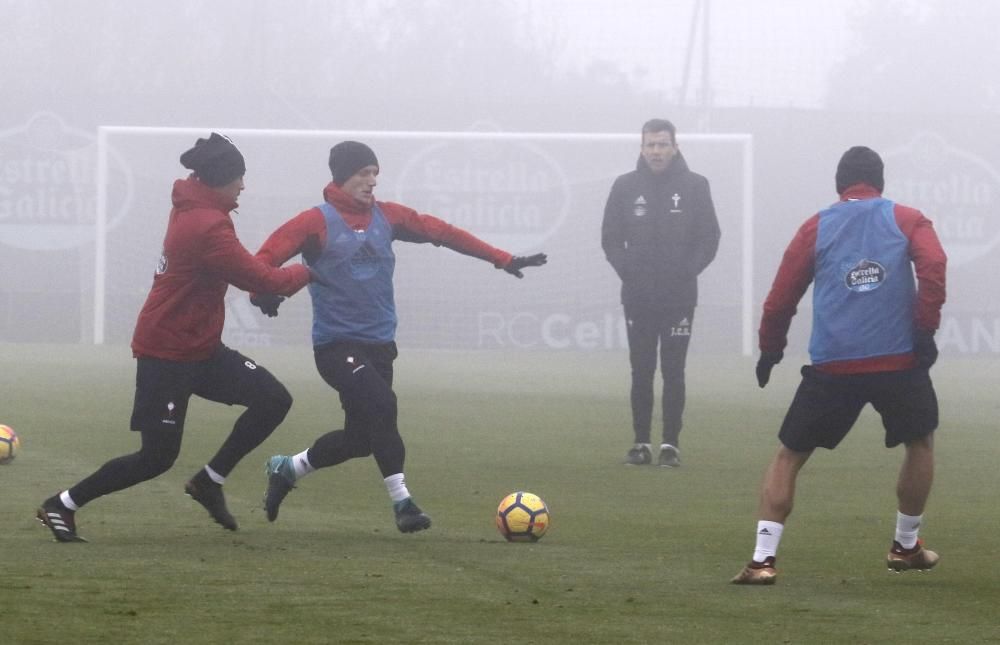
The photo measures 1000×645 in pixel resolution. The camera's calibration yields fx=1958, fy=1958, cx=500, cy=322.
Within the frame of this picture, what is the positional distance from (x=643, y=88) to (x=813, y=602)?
3213 cm

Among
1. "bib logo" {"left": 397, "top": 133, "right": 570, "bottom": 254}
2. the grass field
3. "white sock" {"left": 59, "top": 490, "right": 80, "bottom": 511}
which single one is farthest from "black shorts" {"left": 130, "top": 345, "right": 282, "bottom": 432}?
"bib logo" {"left": 397, "top": 133, "right": 570, "bottom": 254}

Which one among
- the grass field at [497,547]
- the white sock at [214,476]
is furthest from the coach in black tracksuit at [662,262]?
the white sock at [214,476]

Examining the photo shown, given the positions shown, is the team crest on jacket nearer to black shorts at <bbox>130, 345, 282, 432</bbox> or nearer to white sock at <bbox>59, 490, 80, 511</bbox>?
black shorts at <bbox>130, 345, 282, 432</bbox>

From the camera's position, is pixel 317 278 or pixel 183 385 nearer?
pixel 183 385

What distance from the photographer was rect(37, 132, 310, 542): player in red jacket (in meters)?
8.10

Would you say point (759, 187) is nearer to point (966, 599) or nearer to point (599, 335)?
point (599, 335)

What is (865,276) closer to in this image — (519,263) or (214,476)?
(519,263)

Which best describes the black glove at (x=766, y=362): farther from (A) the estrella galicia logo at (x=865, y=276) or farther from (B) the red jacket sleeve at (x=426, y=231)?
(B) the red jacket sleeve at (x=426, y=231)

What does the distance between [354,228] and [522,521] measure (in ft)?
5.03

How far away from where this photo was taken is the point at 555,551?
26.1ft

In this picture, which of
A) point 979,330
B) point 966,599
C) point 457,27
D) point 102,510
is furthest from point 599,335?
point 966,599

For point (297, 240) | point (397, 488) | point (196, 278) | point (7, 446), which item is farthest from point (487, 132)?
point (196, 278)

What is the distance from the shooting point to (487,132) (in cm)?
3195

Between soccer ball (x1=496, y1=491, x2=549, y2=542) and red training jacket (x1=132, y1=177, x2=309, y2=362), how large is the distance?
130cm
